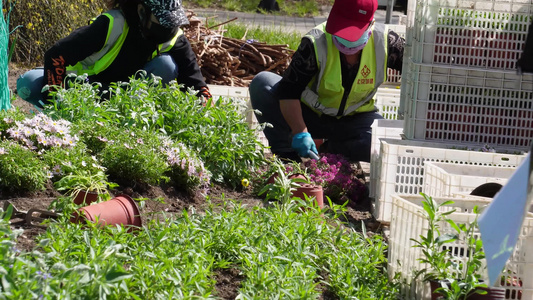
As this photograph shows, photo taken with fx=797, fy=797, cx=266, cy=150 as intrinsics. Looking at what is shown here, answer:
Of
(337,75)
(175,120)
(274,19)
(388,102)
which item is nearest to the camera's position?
(175,120)

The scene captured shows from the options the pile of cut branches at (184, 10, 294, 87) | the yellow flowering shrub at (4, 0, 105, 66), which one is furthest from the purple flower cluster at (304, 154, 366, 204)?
the yellow flowering shrub at (4, 0, 105, 66)

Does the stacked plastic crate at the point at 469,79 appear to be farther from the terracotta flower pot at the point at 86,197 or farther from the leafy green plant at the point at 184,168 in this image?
the terracotta flower pot at the point at 86,197

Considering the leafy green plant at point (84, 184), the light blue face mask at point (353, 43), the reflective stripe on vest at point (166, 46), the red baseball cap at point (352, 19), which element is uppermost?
the red baseball cap at point (352, 19)

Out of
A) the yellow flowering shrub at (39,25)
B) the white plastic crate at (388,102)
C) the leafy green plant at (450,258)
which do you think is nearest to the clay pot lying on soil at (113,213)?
the leafy green plant at (450,258)

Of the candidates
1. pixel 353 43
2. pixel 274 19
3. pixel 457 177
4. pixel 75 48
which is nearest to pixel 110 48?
pixel 75 48

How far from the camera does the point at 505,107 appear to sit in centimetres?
474

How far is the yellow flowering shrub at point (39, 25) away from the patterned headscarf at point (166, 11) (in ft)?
10.8

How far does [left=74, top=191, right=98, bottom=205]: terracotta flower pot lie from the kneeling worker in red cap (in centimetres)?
203

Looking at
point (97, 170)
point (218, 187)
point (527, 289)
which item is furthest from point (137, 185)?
point (527, 289)

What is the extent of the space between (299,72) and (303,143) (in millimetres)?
516

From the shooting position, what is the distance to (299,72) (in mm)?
5410

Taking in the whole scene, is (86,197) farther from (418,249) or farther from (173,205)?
(418,249)

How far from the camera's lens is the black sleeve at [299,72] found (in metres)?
5.38

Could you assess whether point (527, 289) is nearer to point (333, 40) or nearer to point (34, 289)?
point (34, 289)
